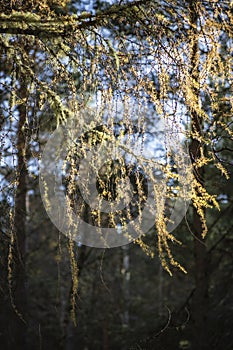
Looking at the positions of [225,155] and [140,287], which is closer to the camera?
[225,155]

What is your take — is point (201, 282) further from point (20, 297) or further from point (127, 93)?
point (127, 93)

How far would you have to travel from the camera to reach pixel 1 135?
2.66m

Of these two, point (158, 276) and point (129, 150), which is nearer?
point (129, 150)

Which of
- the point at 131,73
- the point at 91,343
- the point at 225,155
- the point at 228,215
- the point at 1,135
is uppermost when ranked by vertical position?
the point at 225,155

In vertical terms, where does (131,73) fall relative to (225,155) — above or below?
below

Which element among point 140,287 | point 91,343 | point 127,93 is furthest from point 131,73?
point 140,287

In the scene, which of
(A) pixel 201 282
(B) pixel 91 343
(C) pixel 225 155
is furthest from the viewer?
(B) pixel 91 343

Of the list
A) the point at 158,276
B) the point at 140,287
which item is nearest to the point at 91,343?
the point at 158,276

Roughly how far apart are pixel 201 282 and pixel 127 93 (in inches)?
156

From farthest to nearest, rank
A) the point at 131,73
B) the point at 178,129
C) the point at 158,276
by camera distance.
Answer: the point at 158,276, the point at 131,73, the point at 178,129

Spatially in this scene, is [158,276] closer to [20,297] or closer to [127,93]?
[20,297]

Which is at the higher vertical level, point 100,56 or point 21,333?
point 100,56

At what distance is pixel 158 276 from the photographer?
1911 cm

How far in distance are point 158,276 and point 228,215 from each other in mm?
11675
